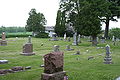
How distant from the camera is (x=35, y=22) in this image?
64.6 m

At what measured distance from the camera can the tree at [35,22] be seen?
64.9m

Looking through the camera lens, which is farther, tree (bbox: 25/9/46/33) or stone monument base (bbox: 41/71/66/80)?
tree (bbox: 25/9/46/33)

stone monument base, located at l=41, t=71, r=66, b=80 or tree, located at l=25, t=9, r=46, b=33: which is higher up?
tree, located at l=25, t=9, r=46, b=33

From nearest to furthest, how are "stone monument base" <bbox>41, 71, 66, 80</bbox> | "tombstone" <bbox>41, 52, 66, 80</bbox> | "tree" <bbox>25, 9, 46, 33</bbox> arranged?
"stone monument base" <bbox>41, 71, 66, 80</bbox> → "tombstone" <bbox>41, 52, 66, 80</bbox> → "tree" <bbox>25, 9, 46, 33</bbox>

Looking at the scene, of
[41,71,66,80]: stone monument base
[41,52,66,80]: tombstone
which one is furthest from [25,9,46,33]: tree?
[41,71,66,80]: stone monument base

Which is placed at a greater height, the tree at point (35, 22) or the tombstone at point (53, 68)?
the tree at point (35, 22)

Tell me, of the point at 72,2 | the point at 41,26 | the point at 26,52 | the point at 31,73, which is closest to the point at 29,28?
the point at 41,26

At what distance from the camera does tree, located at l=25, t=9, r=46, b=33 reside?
2554 inches

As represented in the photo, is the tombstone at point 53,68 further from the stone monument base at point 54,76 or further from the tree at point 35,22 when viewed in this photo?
the tree at point 35,22

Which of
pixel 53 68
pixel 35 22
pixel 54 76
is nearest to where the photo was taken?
pixel 54 76

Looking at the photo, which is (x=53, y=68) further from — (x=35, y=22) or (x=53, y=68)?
(x=35, y=22)

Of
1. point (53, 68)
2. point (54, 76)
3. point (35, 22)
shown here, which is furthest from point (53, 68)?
point (35, 22)

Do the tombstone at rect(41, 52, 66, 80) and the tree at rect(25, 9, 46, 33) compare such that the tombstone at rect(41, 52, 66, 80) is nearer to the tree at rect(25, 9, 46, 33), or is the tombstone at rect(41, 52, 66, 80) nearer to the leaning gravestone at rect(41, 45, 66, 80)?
the leaning gravestone at rect(41, 45, 66, 80)

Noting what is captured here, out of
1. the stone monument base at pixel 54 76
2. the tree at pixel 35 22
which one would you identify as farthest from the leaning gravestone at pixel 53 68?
the tree at pixel 35 22
